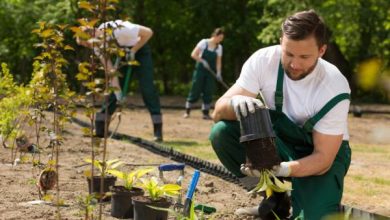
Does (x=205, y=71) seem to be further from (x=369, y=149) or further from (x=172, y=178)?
(x=172, y=178)

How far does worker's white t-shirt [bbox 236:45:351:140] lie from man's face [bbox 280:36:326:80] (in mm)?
112

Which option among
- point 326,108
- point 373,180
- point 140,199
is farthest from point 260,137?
point 373,180

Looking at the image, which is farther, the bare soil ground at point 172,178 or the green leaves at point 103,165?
the bare soil ground at point 172,178

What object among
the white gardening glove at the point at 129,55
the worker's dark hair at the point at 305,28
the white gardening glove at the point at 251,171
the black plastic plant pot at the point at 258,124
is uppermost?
the worker's dark hair at the point at 305,28

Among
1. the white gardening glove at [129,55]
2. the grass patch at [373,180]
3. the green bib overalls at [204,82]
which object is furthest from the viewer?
the green bib overalls at [204,82]

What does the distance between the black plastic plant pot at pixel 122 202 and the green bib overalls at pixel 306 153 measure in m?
0.64

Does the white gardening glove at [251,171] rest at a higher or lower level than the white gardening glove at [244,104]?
lower

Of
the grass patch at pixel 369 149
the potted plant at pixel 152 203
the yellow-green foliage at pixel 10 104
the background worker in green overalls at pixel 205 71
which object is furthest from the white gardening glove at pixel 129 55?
the background worker in green overalls at pixel 205 71

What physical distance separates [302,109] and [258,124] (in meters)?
0.41

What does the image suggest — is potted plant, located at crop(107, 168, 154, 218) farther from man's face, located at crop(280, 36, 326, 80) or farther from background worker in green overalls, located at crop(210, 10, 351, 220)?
man's face, located at crop(280, 36, 326, 80)

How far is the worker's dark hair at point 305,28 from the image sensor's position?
2.75m

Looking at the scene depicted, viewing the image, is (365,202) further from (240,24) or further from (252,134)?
(240,24)

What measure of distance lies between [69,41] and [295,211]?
15508mm

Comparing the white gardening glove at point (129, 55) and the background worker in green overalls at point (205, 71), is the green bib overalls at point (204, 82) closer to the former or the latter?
the background worker in green overalls at point (205, 71)
